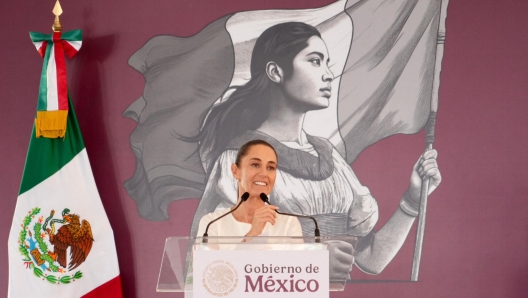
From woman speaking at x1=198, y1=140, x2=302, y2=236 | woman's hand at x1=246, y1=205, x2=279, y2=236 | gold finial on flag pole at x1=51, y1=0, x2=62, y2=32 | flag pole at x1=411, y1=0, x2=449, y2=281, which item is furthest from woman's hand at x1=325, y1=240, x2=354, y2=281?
gold finial on flag pole at x1=51, y1=0, x2=62, y2=32

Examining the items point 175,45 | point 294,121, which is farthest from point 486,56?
point 175,45

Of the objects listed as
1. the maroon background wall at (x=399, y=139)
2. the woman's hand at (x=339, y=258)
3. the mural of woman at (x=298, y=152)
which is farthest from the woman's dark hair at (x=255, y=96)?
A: the woman's hand at (x=339, y=258)

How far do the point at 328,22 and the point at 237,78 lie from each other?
0.69 metres

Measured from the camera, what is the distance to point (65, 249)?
12.1ft

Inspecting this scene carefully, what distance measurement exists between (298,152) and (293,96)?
14.4 inches

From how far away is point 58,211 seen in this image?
12.2 feet

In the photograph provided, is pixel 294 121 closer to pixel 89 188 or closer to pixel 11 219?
pixel 89 188

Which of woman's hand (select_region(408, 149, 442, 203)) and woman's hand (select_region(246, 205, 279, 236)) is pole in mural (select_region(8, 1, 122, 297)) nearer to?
woman's hand (select_region(246, 205, 279, 236))

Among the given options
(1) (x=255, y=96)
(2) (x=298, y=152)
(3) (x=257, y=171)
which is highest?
(1) (x=255, y=96)

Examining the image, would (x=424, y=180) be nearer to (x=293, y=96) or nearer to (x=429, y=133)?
(x=429, y=133)

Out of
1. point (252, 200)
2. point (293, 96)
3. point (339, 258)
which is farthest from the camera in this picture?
point (293, 96)

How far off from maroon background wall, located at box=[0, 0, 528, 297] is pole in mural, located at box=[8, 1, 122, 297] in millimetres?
159

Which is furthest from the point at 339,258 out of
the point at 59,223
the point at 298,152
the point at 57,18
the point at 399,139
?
the point at 57,18

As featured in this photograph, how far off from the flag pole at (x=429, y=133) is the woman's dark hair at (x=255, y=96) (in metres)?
0.80
